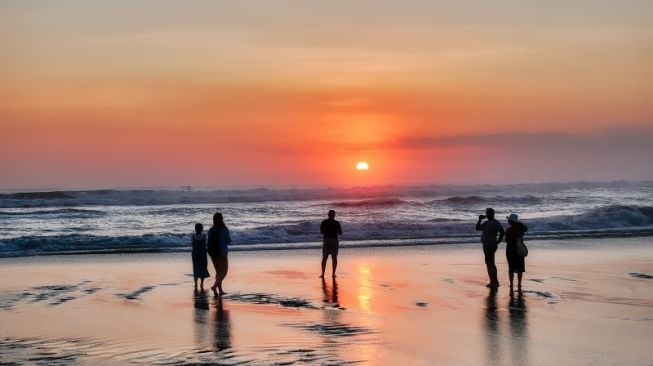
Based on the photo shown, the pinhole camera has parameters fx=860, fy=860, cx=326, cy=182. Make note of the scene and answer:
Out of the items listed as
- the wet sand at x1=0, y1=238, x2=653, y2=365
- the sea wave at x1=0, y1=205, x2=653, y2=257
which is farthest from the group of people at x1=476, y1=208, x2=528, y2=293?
the sea wave at x1=0, y1=205, x2=653, y2=257

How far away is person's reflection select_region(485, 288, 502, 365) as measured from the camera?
11656 mm

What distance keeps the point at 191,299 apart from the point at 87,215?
4014cm

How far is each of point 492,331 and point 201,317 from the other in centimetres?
533

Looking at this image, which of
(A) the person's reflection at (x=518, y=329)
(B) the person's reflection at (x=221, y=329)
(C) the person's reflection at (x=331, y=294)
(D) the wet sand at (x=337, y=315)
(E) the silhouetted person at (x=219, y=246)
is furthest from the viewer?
(E) the silhouetted person at (x=219, y=246)

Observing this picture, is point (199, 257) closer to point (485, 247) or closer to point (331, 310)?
point (331, 310)

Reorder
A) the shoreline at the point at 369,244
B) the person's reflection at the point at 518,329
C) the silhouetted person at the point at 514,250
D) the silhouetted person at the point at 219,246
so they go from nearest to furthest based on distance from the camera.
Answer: the person's reflection at the point at 518,329 < the silhouetted person at the point at 514,250 < the silhouetted person at the point at 219,246 < the shoreline at the point at 369,244

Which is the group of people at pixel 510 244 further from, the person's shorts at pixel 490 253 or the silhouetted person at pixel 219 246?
the silhouetted person at pixel 219 246

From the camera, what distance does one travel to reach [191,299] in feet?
60.4

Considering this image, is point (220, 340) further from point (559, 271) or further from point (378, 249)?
point (378, 249)

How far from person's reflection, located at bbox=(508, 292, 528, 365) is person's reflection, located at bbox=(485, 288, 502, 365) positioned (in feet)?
0.71

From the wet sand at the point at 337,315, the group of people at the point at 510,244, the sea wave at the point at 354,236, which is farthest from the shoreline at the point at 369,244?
the group of people at the point at 510,244

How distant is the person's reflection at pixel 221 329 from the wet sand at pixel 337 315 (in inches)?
0.7

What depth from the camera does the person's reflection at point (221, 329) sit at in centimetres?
1277

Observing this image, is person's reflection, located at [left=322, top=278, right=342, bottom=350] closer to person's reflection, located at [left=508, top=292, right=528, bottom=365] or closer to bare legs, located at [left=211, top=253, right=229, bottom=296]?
bare legs, located at [left=211, top=253, right=229, bottom=296]
